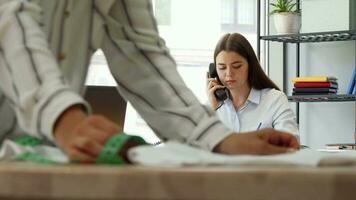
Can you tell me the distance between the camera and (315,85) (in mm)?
4605

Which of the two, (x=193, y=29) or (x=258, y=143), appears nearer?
(x=258, y=143)

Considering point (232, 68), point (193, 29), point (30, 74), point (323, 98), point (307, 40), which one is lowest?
point (323, 98)

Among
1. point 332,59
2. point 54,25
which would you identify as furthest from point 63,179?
point 332,59

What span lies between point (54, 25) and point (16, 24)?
0.24 meters

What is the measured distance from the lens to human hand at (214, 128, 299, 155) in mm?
912

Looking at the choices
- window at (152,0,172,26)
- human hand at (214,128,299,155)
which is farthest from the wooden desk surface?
window at (152,0,172,26)

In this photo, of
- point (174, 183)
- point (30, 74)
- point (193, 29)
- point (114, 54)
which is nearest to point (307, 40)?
point (193, 29)

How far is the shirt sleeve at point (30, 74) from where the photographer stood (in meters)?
0.74

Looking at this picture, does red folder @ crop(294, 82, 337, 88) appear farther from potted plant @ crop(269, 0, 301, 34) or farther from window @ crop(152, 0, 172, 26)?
window @ crop(152, 0, 172, 26)

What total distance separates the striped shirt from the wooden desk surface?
0.29 meters

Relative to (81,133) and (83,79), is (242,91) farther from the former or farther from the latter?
(81,133)

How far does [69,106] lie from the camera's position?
0.72 meters

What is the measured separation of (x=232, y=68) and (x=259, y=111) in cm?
31

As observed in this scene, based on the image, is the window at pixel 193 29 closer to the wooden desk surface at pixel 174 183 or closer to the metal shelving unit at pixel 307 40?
the metal shelving unit at pixel 307 40
